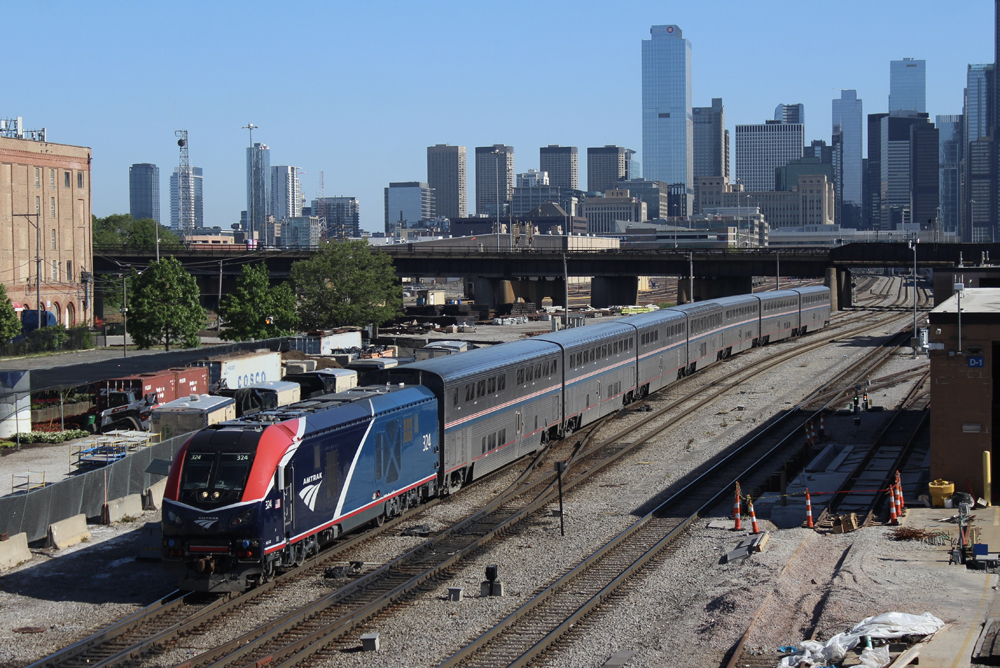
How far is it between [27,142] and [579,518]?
245ft

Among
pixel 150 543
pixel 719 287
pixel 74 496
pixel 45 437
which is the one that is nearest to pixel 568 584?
pixel 150 543

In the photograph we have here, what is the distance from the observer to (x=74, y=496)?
24422 mm

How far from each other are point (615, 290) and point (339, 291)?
46.0 meters

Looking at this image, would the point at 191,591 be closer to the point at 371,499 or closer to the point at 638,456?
the point at 371,499

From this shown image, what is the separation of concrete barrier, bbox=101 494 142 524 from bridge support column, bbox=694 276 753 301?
285ft

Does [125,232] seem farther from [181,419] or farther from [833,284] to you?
[181,419]

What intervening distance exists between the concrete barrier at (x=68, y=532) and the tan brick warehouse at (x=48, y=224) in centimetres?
6270

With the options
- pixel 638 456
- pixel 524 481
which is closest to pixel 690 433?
pixel 638 456

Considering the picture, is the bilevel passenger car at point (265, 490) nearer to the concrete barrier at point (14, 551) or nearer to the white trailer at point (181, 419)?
the concrete barrier at point (14, 551)

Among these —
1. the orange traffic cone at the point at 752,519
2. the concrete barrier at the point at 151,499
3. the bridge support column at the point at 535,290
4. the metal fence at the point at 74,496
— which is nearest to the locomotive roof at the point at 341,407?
the metal fence at the point at 74,496

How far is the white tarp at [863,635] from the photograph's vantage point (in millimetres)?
14742

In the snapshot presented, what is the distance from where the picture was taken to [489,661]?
15.7 meters

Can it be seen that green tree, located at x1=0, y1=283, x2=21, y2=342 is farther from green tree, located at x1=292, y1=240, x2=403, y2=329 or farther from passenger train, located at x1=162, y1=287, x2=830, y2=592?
passenger train, located at x1=162, y1=287, x2=830, y2=592

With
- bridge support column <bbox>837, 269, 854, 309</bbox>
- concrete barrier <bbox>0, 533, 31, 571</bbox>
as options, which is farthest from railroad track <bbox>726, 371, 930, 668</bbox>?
bridge support column <bbox>837, 269, 854, 309</bbox>
